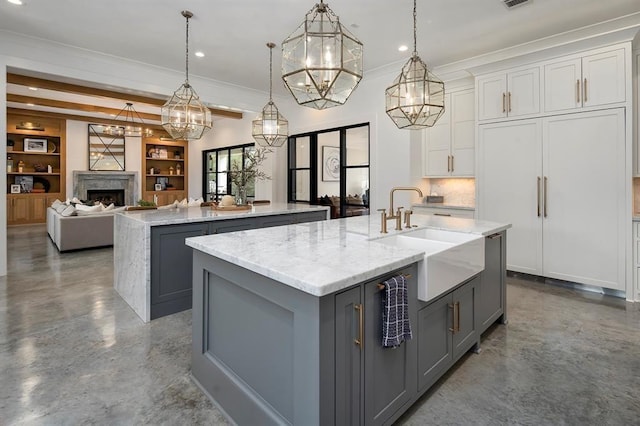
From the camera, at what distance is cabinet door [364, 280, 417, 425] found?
4.67 feet

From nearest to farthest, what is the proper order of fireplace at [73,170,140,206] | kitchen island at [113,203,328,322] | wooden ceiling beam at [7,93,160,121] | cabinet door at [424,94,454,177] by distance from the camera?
kitchen island at [113,203,328,322]
cabinet door at [424,94,454,177]
wooden ceiling beam at [7,93,160,121]
fireplace at [73,170,140,206]

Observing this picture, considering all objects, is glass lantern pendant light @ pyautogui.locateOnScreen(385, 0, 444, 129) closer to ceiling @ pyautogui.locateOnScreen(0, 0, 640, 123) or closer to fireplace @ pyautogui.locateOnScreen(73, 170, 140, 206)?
ceiling @ pyautogui.locateOnScreen(0, 0, 640, 123)

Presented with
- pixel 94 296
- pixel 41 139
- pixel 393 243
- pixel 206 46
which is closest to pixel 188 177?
pixel 41 139

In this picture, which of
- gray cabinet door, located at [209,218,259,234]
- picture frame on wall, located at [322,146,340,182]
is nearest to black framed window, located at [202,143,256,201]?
picture frame on wall, located at [322,146,340,182]

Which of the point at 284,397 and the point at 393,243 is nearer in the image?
the point at 284,397

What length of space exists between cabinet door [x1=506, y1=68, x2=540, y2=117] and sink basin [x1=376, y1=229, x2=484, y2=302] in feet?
8.66

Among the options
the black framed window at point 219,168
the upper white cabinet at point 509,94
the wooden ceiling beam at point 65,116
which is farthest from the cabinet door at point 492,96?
the wooden ceiling beam at point 65,116

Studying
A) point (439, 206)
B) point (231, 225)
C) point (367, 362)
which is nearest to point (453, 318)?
point (367, 362)

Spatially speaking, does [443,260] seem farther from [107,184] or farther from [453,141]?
[107,184]

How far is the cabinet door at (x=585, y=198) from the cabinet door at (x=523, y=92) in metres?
0.29

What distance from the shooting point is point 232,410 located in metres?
1.70

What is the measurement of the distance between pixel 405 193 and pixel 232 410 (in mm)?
4130

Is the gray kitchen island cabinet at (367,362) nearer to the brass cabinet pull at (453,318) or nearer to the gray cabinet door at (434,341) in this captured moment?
the gray cabinet door at (434,341)

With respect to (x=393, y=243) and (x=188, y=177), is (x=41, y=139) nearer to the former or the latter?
(x=188, y=177)
